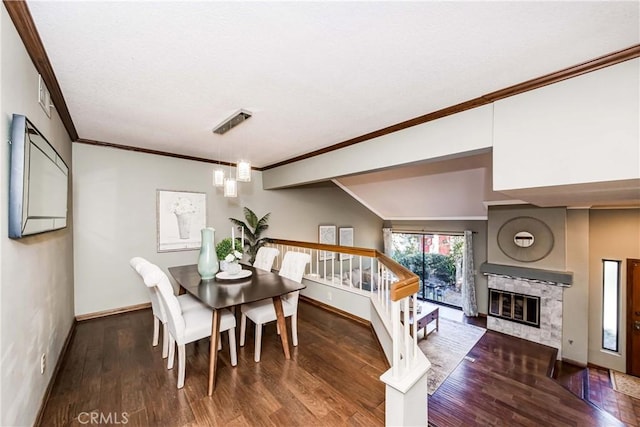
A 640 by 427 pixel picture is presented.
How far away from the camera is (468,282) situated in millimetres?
6480

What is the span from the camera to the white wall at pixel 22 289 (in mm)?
1250

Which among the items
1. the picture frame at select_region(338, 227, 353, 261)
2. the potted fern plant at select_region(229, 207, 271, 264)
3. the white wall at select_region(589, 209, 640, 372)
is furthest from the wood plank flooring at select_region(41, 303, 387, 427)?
the white wall at select_region(589, 209, 640, 372)

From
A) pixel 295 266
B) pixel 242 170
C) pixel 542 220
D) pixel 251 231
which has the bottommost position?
pixel 295 266

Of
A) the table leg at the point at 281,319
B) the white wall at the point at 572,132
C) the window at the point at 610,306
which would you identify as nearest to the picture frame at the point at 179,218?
the table leg at the point at 281,319

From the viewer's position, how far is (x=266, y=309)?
8.45 ft

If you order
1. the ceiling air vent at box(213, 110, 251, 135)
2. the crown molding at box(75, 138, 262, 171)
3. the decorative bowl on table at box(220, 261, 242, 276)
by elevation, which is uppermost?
the ceiling air vent at box(213, 110, 251, 135)

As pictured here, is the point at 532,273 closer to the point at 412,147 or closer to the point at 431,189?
the point at 431,189

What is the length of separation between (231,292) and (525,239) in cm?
585

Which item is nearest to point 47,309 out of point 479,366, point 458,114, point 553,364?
point 458,114

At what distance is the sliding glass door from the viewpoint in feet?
23.6

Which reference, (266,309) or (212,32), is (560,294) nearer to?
(266,309)

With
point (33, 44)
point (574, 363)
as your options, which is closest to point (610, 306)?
point (574, 363)

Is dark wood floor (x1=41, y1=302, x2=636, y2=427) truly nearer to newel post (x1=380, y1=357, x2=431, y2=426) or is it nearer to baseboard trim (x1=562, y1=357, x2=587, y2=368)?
newel post (x1=380, y1=357, x2=431, y2=426)

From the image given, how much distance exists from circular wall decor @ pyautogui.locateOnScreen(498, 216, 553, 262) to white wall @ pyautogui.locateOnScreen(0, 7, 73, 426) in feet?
23.0
